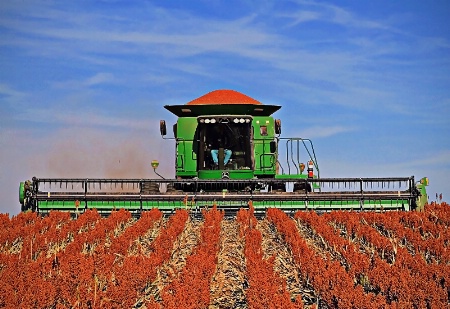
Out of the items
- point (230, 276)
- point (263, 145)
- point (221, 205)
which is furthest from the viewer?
point (263, 145)

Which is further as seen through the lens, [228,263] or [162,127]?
[162,127]

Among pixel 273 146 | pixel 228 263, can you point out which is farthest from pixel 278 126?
pixel 228 263

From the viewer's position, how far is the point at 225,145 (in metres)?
Result: 16.5

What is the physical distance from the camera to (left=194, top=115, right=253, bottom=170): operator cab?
645 inches

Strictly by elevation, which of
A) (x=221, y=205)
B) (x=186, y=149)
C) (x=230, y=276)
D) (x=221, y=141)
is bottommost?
(x=230, y=276)

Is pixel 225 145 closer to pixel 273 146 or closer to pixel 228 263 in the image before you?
pixel 273 146

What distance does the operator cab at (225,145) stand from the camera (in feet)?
53.7

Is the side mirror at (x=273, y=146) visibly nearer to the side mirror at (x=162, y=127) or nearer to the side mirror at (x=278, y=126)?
the side mirror at (x=278, y=126)

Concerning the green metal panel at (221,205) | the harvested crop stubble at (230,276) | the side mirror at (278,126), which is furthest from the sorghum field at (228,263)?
the side mirror at (278,126)

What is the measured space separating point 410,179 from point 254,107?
4.20 metres

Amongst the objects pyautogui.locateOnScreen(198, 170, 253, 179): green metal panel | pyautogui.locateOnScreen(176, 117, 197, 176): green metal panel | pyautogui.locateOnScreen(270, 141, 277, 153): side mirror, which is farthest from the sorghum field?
pyautogui.locateOnScreen(176, 117, 197, 176): green metal panel

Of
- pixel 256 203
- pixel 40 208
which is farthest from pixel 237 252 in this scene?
pixel 40 208

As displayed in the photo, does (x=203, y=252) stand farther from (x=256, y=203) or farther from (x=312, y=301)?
(x=256, y=203)

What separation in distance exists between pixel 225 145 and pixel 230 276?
24.7ft
